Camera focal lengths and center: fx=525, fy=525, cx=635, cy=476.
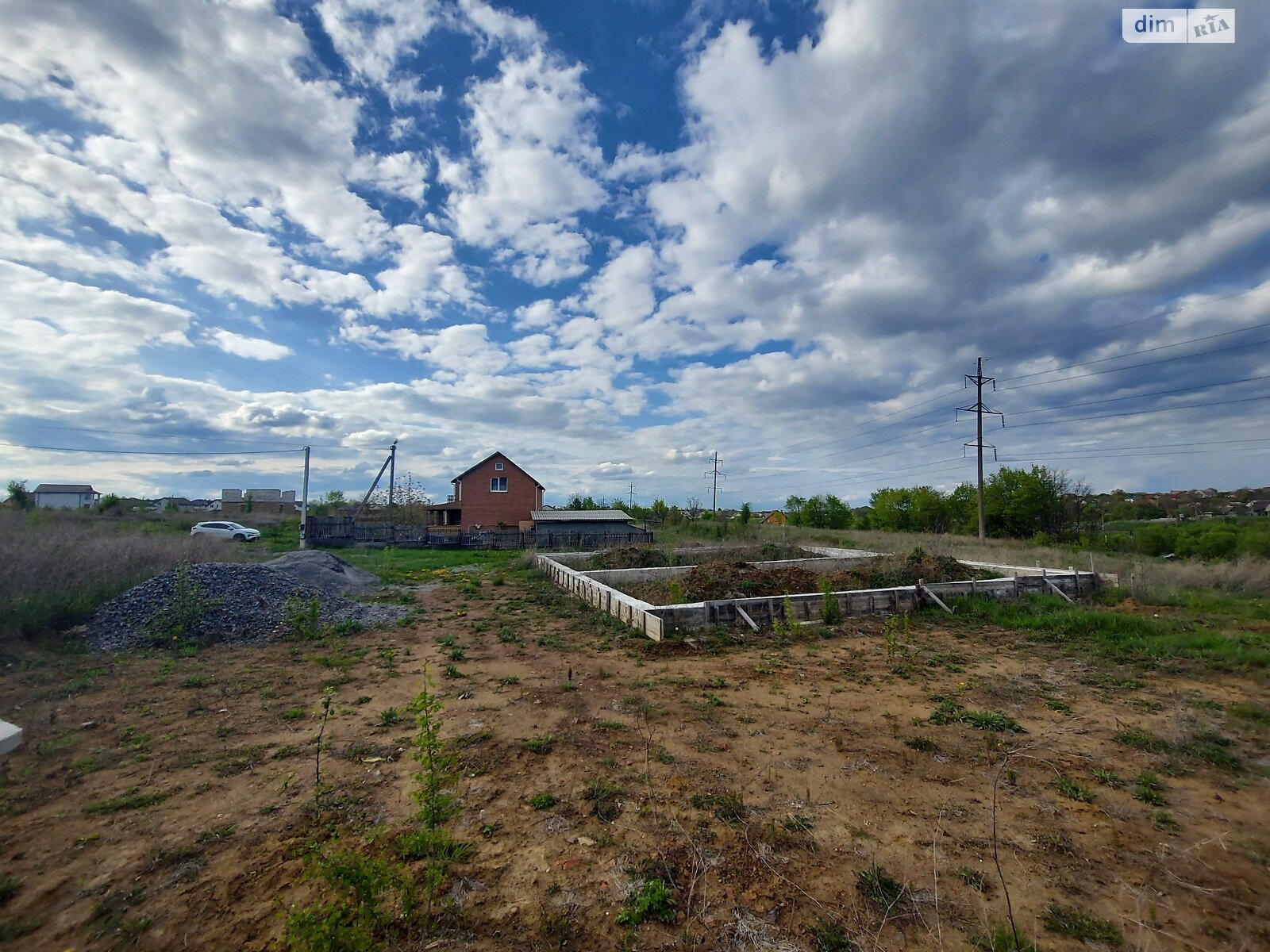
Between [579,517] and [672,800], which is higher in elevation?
[579,517]

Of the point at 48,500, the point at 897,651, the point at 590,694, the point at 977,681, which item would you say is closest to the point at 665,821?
the point at 590,694

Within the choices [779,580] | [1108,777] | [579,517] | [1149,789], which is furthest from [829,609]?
[579,517]

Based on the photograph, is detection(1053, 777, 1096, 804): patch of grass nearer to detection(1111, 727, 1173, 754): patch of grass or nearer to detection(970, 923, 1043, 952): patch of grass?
detection(1111, 727, 1173, 754): patch of grass

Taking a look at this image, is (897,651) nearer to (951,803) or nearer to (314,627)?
(951,803)

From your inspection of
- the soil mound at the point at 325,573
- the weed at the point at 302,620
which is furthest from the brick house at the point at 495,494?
the weed at the point at 302,620

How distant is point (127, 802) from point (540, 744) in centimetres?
276

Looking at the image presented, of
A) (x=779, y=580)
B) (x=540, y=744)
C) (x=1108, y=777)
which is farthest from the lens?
(x=779, y=580)

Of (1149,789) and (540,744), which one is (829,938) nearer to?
(540,744)

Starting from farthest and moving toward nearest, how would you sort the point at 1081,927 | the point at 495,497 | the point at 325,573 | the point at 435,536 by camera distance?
the point at 495,497 → the point at 435,536 → the point at 325,573 → the point at 1081,927

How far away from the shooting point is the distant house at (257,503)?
39.7 meters

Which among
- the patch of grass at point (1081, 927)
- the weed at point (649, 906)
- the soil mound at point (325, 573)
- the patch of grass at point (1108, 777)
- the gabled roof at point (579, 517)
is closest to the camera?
the patch of grass at point (1081, 927)

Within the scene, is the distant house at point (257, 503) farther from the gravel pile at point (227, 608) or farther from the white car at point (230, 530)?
the gravel pile at point (227, 608)

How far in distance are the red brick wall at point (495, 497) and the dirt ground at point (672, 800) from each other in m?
23.9

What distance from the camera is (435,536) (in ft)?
83.8
